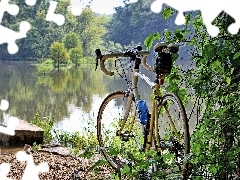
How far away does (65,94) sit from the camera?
830 centimetres

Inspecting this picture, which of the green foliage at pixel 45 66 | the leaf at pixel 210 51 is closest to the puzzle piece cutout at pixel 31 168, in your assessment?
the leaf at pixel 210 51

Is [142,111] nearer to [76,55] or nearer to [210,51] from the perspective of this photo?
[210,51]

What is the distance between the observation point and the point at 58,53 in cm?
1323

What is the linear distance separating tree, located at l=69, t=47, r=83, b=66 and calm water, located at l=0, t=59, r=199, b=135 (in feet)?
1.67

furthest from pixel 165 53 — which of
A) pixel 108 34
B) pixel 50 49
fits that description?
pixel 108 34

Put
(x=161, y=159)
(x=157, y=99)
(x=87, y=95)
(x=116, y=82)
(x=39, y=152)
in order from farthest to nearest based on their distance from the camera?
(x=116, y=82), (x=87, y=95), (x=39, y=152), (x=157, y=99), (x=161, y=159)

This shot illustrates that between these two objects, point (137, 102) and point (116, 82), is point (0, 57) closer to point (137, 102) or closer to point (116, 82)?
point (116, 82)

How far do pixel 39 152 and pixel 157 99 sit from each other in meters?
1.76

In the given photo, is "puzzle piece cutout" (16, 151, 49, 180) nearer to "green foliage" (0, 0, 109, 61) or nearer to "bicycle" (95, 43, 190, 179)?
"bicycle" (95, 43, 190, 179)

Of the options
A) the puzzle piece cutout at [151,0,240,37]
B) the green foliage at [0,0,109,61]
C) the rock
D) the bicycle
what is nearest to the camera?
the puzzle piece cutout at [151,0,240,37]

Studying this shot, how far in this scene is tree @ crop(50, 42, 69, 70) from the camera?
42.0 ft

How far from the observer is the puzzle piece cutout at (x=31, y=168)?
6.93 ft

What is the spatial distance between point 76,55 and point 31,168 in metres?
11.5

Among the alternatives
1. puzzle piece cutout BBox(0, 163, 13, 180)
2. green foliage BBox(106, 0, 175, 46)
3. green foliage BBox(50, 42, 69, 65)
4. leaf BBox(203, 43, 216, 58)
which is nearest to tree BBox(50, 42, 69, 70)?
green foliage BBox(50, 42, 69, 65)
